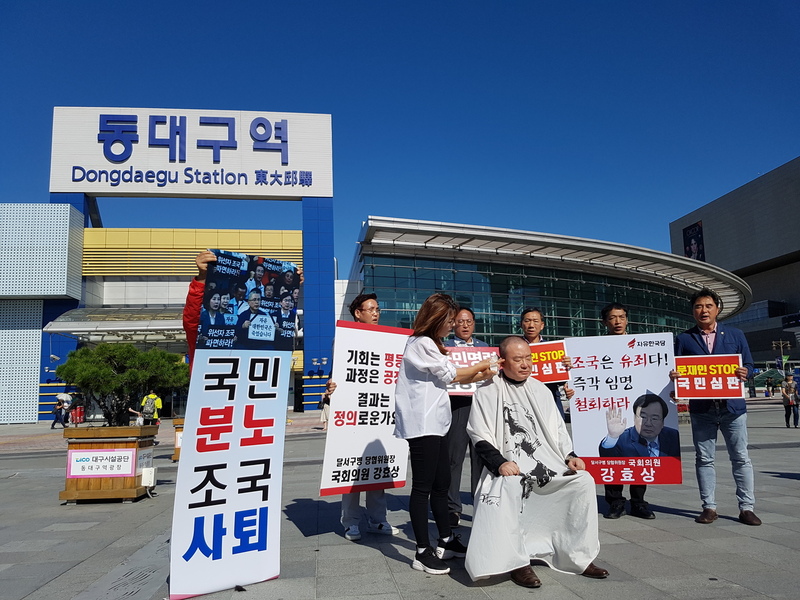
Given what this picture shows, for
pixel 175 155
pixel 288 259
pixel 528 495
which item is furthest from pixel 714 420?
pixel 175 155

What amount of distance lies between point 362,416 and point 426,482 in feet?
4.38

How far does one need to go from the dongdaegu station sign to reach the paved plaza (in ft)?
92.3

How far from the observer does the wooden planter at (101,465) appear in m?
7.11

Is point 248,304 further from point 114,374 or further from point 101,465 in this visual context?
point 114,374

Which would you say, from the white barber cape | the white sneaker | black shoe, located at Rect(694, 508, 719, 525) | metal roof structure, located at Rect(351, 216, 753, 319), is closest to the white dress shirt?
the white barber cape

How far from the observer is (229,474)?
3400mm

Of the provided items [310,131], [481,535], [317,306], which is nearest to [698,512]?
[481,535]

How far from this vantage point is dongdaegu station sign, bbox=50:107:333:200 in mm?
32812

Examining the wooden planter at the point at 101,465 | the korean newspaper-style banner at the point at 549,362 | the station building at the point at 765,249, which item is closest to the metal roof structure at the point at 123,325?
the wooden planter at the point at 101,465

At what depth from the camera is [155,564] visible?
4.11 metres

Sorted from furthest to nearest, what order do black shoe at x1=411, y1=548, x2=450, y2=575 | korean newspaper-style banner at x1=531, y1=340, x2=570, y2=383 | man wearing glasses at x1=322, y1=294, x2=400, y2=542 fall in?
korean newspaper-style banner at x1=531, y1=340, x2=570, y2=383
man wearing glasses at x1=322, y1=294, x2=400, y2=542
black shoe at x1=411, y1=548, x2=450, y2=575

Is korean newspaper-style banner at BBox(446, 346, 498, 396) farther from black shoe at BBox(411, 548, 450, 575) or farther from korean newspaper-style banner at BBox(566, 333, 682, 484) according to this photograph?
black shoe at BBox(411, 548, 450, 575)

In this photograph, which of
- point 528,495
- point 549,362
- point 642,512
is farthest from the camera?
point 549,362

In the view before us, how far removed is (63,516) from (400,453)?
13.8 ft
